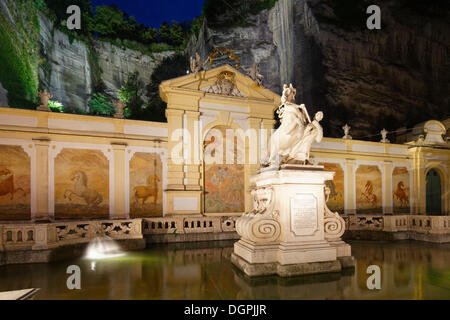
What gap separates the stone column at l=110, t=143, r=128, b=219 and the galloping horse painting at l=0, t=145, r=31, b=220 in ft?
10.3

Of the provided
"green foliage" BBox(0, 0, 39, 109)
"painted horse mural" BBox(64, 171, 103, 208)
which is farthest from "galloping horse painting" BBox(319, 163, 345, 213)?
"green foliage" BBox(0, 0, 39, 109)

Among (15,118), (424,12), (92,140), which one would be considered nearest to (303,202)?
(92,140)

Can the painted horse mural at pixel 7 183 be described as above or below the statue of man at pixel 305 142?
below

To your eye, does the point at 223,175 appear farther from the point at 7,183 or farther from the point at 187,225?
the point at 7,183

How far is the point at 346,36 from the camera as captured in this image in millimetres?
22812

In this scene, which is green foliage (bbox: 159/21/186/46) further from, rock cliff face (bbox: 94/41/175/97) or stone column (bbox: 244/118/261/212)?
stone column (bbox: 244/118/261/212)

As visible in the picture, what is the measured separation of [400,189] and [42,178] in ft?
65.8

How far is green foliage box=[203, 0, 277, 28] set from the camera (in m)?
27.1

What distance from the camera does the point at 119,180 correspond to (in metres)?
10.8

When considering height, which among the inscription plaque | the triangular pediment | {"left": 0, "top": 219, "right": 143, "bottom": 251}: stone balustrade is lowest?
{"left": 0, "top": 219, "right": 143, "bottom": 251}: stone balustrade

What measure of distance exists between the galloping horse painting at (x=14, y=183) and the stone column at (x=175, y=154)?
5.51 metres

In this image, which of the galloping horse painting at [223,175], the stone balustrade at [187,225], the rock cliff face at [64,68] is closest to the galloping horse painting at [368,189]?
the galloping horse painting at [223,175]

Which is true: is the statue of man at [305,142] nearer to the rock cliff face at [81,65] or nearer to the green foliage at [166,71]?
the green foliage at [166,71]

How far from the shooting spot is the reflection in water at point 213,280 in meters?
3.88
